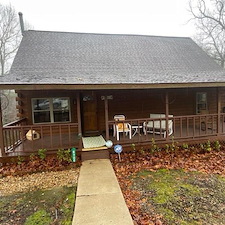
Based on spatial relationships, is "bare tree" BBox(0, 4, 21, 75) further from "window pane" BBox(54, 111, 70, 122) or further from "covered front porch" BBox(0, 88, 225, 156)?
"window pane" BBox(54, 111, 70, 122)

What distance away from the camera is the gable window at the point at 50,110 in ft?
24.5

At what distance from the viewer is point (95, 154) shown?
229 inches

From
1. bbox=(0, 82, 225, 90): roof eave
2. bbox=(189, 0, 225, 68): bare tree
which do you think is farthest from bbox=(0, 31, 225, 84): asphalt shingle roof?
bbox=(189, 0, 225, 68): bare tree

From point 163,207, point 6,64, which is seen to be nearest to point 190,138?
point 163,207

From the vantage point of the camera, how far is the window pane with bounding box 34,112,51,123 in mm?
7469

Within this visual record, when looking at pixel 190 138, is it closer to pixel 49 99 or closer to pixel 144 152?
pixel 144 152

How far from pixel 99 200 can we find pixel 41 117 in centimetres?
509

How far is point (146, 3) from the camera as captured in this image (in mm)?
25297

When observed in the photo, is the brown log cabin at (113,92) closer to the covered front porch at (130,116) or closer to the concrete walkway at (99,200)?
the covered front porch at (130,116)

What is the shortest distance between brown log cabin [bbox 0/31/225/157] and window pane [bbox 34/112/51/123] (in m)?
0.01

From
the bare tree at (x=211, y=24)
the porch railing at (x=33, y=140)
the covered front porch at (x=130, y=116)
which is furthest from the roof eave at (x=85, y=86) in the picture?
the bare tree at (x=211, y=24)

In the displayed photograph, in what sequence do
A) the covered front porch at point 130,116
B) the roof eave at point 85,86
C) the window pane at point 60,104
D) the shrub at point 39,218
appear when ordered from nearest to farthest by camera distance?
the shrub at point 39,218 → the roof eave at point 85,86 → the covered front porch at point 130,116 → the window pane at point 60,104

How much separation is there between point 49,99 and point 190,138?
5.79m

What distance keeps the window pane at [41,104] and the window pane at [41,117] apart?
0.21 meters
